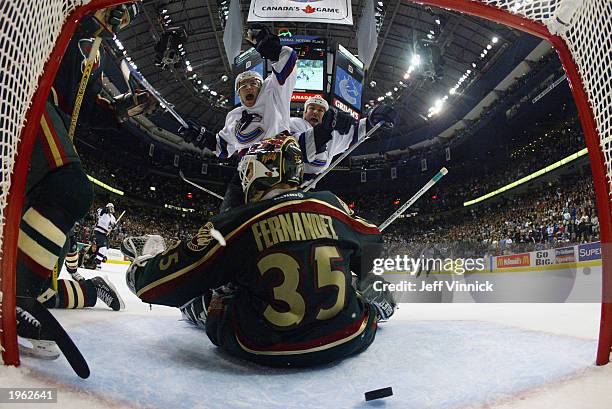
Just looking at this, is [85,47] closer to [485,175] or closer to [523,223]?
[523,223]

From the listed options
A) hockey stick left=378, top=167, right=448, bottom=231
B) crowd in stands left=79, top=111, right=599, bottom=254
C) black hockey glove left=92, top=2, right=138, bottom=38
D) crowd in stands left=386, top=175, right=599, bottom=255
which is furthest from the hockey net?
crowd in stands left=79, top=111, right=599, bottom=254

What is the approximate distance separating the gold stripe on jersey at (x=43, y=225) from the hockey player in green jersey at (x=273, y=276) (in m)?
0.27

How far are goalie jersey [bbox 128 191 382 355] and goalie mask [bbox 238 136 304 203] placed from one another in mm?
90

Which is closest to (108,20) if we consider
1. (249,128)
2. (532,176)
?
(249,128)

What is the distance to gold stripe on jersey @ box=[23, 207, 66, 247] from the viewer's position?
1.15 meters

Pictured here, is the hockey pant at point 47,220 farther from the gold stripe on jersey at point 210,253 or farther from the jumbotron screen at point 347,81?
the jumbotron screen at point 347,81

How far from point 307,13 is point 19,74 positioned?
3383 millimetres

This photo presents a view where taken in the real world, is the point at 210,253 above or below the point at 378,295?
above

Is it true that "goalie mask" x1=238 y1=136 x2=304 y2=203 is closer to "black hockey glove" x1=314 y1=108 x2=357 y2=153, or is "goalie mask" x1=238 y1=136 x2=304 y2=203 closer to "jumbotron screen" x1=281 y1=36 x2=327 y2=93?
"black hockey glove" x1=314 y1=108 x2=357 y2=153

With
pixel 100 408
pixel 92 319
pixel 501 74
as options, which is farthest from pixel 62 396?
pixel 501 74

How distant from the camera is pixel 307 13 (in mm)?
3920

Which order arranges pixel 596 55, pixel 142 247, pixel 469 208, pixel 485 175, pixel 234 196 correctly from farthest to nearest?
pixel 469 208 < pixel 485 175 < pixel 234 196 < pixel 142 247 < pixel 596 55

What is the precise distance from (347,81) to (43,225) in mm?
6747

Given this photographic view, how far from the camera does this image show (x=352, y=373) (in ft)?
3.97
